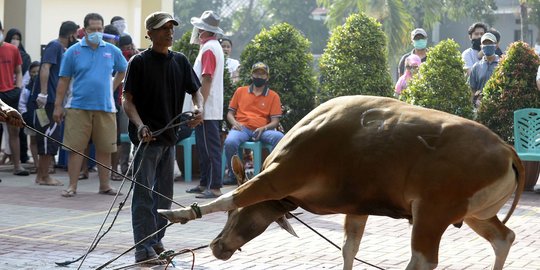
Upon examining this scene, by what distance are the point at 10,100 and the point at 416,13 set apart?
1380 inches

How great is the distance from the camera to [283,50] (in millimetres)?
15852

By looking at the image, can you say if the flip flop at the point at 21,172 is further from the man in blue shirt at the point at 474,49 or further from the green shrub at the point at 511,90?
the man in blue shirt at the point at 474,49

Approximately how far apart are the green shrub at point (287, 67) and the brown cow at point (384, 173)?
836 cm

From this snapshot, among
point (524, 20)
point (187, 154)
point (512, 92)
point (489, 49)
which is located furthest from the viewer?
point (524, 20)

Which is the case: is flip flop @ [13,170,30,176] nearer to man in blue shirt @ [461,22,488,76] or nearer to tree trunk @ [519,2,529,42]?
man in blue shirt @ [461,22,488,76]

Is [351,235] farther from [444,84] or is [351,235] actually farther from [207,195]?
[444,84]

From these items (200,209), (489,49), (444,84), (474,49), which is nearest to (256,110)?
(444,84)

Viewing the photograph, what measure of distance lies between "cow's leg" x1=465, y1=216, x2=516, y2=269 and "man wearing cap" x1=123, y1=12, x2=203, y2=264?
2.69 m

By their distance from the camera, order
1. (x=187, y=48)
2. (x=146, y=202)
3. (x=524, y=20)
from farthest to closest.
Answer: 1. (x=524, y=20)
2. (x=187, y=48)
3. (x=146, y=202)

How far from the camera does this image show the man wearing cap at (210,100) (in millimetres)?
13367

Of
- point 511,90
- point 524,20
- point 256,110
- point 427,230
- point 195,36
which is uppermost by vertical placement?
point 524,20

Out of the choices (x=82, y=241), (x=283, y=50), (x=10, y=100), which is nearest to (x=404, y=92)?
(x=283, y=50)

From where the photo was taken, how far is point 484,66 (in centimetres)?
1628

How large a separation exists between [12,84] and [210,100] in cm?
405
